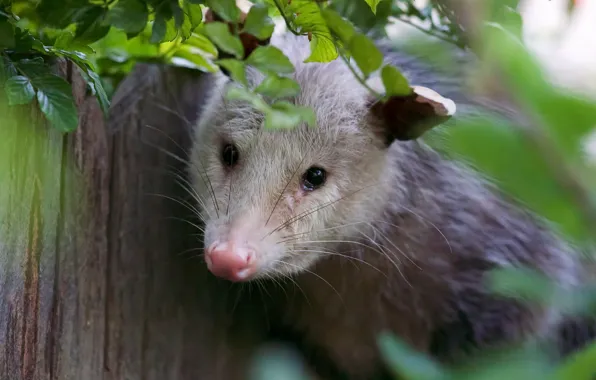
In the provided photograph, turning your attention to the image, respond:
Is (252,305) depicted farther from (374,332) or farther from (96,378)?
(96,378)

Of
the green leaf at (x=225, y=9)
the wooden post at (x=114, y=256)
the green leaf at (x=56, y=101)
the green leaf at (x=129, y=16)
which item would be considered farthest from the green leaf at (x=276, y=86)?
the wooden post at (x=114, y=256)

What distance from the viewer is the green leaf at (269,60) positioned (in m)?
1.16

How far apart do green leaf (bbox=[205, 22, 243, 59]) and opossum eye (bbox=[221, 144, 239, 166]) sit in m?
0.61

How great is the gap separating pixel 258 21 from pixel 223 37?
9 centimetres

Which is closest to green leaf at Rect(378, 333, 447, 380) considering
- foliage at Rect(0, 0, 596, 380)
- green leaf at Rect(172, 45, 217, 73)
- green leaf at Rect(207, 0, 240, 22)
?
foliage at Rect(0, 0, 596, 380)

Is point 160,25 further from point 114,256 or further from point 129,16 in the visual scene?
point 114,256

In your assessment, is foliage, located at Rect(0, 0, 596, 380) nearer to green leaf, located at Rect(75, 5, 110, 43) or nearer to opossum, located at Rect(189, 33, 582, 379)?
green leaf, located at Rect(75, 5, 110, 43)

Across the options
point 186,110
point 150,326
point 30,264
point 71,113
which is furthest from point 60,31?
point 150,326

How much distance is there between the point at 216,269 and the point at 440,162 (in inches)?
29.7

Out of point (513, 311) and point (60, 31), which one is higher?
point (60, 31)

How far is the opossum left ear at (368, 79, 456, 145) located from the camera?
140cm

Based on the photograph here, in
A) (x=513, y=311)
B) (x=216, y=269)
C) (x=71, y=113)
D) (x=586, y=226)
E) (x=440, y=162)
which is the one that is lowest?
(x=513, y=311)

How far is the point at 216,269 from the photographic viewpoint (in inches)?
57.0

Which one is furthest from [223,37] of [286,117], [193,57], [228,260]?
[193,57]
